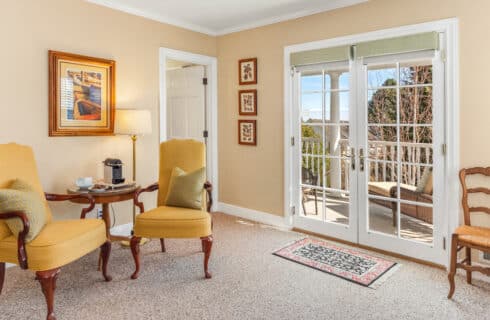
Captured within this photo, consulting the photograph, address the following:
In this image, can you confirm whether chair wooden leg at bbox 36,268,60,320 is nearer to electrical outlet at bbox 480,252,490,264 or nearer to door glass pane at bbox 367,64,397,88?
door glass pane at bbox 367,64,397,88

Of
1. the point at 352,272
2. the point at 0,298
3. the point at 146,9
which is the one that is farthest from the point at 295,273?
the point at 146,9

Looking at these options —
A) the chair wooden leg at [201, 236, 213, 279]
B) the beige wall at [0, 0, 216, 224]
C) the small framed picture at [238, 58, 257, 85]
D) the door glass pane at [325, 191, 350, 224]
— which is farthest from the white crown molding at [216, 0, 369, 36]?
the chair wooden leg at [201, 236, 213, 279]

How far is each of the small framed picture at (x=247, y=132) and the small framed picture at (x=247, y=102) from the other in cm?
12

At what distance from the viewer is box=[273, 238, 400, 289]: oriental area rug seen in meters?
2.98

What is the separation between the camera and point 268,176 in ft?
14.9

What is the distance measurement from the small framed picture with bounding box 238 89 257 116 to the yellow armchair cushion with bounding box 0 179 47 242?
2.76 metres

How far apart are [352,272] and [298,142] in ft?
5.44

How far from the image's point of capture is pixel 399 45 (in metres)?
3.29

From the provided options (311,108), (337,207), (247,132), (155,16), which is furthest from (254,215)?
(155,16)

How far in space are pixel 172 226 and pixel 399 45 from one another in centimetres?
257

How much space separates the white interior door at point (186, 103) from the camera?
5078 millimetres

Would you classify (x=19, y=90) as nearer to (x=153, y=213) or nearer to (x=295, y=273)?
(x=153, y=213)

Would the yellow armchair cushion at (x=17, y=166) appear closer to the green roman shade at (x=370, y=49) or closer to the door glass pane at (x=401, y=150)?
the green roman shade at (x=370, y=49)

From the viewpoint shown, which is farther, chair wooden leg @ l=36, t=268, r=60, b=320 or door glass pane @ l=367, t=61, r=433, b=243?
door glass pane @ l=367, t=61, r=433, b=243
